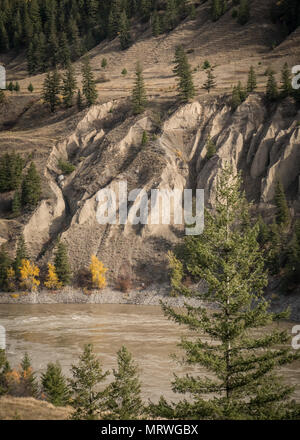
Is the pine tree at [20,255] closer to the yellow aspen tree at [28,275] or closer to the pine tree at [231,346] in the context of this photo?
the yellow aspen tree at [28,275]

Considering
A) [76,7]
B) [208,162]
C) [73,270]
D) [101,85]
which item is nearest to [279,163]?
[208,162]

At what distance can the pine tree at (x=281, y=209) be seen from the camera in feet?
179

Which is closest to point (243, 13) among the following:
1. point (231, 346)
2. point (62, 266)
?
point (62, 266)

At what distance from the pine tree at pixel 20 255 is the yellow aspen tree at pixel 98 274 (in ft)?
32.6

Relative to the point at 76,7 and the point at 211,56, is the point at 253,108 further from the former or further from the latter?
the point at 76,7

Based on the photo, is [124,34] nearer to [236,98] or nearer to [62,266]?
[236,98]

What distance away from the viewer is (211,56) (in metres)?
103

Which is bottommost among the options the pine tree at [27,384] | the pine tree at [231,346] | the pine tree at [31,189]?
the pine tree at [27,384]

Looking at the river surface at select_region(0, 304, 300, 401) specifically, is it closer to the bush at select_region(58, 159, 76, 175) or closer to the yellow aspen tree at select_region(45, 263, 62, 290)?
the yellow aspen tree at select_region(45, 263, 62, 290)

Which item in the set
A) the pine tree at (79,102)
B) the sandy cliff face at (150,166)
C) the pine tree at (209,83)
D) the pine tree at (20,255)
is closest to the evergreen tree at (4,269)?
the pine tree at (20,255)

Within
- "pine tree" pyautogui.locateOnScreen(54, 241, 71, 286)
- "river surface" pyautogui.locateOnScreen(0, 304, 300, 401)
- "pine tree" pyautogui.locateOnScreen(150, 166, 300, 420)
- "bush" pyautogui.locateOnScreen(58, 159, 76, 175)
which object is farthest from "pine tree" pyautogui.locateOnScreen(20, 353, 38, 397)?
"bush" pyautogui.locateOnScreen(58, 159, 76, 175)

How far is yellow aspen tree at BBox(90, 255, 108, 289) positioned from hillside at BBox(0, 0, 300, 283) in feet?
6.45

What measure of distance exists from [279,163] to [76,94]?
1894 inches

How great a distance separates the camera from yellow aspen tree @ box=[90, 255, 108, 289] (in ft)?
186
